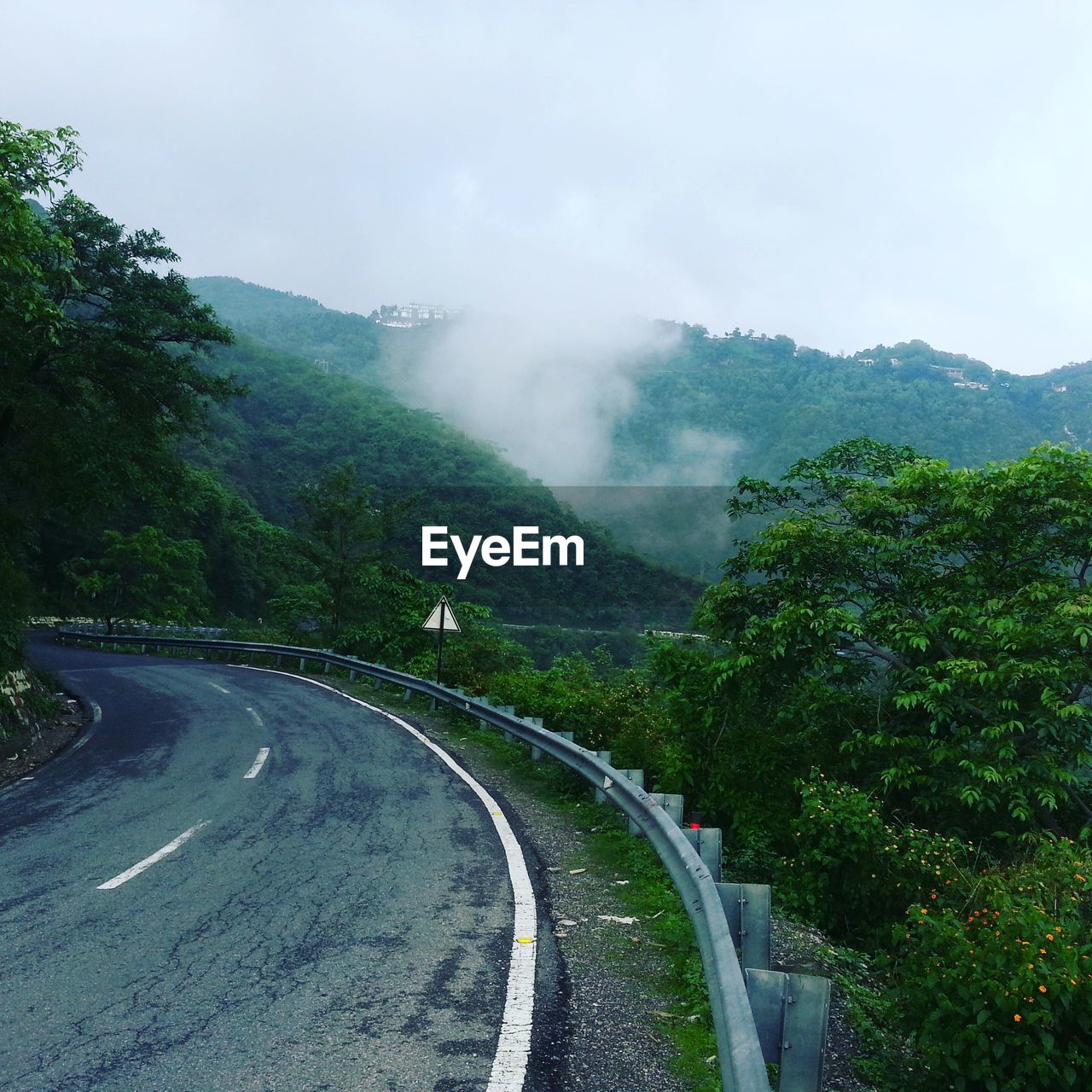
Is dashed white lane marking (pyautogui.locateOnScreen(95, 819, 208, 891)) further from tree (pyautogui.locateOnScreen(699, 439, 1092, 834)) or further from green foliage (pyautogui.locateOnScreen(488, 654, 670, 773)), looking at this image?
tree (pyautogui.locateOnScreen(699, 439, 1092, 834))

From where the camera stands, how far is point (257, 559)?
71312 millimetres

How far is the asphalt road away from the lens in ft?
12.1

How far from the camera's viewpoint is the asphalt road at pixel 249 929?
146 inches

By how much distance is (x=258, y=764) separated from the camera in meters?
11.5

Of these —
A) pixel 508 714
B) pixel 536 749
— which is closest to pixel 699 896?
pixel 536 749

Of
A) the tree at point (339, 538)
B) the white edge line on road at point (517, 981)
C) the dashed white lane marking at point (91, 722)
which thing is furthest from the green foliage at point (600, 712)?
the tree at point (339, 538)

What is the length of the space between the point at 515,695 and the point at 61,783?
25.2ft

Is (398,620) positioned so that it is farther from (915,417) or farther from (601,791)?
(915,417)

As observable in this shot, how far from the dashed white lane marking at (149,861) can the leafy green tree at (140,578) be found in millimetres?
39821

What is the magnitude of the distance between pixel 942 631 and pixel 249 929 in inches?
351

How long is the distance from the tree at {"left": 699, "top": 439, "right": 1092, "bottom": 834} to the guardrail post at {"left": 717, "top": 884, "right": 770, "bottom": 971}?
548 centimetres

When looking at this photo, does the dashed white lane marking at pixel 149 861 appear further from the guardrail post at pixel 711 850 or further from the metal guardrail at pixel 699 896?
the guardrail post at pixel 711 850

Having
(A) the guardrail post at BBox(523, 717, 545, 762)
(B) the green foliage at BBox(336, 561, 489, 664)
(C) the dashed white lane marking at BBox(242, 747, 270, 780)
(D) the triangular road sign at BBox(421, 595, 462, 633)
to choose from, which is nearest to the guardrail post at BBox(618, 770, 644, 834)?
(A) the guardrail post at BBox(523, 717, 545, 762)

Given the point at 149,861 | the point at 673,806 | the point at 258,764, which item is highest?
the point at 673,806
